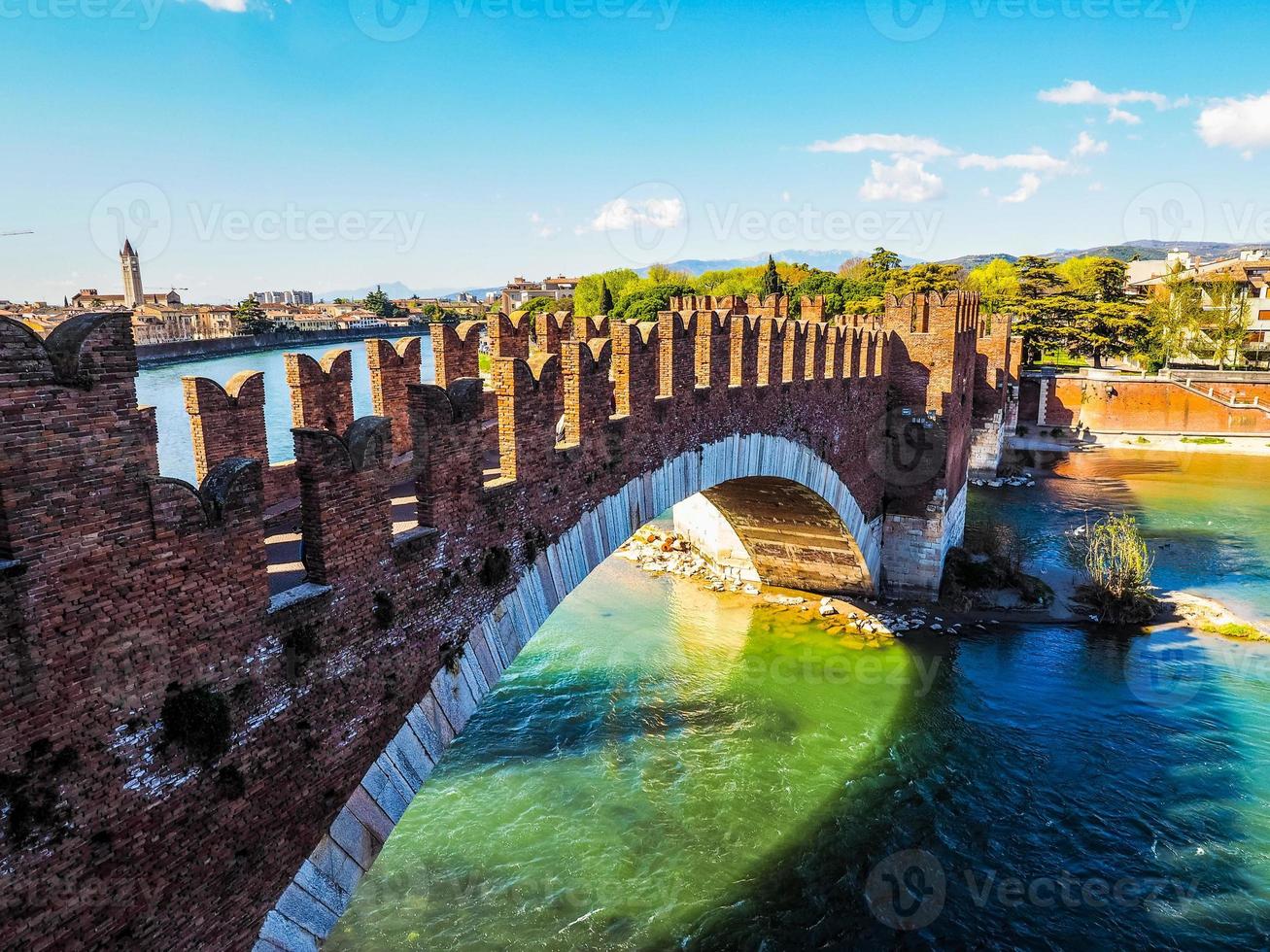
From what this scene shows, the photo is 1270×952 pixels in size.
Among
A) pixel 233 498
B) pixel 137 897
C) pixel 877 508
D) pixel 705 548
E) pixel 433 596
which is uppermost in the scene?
pixel 233 498

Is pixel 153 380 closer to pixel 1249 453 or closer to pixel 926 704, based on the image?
pixel 926 704

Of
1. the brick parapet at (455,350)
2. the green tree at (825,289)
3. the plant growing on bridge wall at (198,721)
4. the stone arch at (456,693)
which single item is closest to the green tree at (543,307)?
the brick parapet at (455,350)

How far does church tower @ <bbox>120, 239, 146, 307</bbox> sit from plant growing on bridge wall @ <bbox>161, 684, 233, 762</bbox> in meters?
49.8

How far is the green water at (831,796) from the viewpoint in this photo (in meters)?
11.4

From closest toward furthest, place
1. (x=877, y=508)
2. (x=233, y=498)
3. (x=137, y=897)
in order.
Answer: (x=137, y=897), (x=233, y=498), (x=877, y=508)

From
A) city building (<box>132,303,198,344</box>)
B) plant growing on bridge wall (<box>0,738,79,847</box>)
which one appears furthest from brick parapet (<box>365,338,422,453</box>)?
city building (<box>132,303,198,344</box>)

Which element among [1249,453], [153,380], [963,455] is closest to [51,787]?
[963,455]

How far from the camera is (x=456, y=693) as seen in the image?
777cm

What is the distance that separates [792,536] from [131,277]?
A: 160 feet

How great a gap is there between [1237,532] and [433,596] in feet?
107

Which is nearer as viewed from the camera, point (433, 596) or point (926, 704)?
point (433, 596)

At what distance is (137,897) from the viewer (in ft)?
16.0

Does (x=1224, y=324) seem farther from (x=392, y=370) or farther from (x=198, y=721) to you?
(x=198, y=721)

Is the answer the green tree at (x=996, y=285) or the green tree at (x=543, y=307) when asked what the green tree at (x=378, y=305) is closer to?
the green tree at (x=543, y=307)
